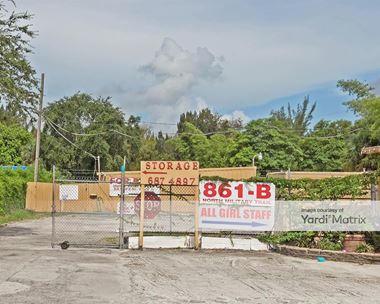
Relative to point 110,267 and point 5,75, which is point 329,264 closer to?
point 110,267

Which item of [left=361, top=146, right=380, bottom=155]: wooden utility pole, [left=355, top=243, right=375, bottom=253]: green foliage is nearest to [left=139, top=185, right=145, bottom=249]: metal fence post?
[left=355, top=243, right=375, bottom=253]: green foliage

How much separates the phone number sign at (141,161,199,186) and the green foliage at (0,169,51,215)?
15.8 m

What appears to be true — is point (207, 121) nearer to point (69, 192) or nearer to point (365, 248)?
point (69, 192)

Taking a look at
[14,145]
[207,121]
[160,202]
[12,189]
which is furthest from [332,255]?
[207,121]

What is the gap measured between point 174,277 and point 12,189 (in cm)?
2416

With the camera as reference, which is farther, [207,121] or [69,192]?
[207,121]

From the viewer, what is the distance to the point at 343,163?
5347 centimetres

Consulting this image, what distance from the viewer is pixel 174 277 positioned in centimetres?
1116

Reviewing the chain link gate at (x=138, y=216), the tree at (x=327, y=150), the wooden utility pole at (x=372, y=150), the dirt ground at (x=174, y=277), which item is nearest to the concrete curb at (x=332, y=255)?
the dirt ground at (x=174, y=277)

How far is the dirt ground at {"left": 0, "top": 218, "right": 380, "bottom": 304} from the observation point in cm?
910

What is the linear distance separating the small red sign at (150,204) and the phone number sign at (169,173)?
951 millimetres

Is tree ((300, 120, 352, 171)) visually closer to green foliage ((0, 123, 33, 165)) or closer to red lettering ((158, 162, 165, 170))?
green foliage ((0, 123, 33, 165))

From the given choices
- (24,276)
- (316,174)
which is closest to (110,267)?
(24,276)

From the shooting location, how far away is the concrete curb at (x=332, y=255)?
45.1ft
